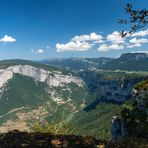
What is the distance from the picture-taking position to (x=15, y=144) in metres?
30.8

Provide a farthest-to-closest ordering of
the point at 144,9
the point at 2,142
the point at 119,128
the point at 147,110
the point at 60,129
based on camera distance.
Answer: the point at 119,128, the point at 147,110, the point at 60,129, the point at 144,9, the point at 2,142

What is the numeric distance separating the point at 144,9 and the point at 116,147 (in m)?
17.6

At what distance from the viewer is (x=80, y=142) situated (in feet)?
102

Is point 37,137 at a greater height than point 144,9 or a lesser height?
lesser

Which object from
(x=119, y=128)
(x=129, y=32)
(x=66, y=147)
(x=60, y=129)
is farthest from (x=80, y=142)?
(x=119, y=128)

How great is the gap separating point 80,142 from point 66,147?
1.85m

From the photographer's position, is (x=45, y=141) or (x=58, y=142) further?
(x=45, y=141)

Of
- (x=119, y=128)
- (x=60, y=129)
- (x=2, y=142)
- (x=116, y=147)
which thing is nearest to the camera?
(x=116, y=147)

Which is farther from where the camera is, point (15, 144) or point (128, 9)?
point (128, 9)

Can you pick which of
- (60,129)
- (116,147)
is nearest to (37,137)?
(116,147)

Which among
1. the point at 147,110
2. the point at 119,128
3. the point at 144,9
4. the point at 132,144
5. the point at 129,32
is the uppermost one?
the point at 144,9

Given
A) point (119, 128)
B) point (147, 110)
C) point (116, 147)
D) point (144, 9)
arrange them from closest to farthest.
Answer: point (116, 147) < point (144, 9) < point (147, 110) < point (119, 128)

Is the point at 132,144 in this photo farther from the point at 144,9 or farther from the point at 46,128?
the point at 46,128

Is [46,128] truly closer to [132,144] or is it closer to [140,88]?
[132,144]
